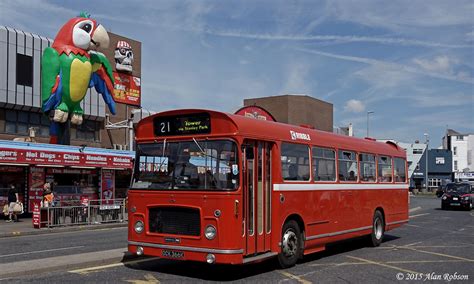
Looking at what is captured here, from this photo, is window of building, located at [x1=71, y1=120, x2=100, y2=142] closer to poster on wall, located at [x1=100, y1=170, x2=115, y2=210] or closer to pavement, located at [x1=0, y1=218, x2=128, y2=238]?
poster on wall, located at [x1=100, y1=170, x2=115, y2=210]

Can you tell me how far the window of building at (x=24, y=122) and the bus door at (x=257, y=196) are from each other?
2566cm

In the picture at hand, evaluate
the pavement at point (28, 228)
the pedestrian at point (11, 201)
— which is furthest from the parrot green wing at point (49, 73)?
the pavement at point (28, 228)

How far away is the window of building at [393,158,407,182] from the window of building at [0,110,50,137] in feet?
78.5

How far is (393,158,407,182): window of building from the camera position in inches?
652

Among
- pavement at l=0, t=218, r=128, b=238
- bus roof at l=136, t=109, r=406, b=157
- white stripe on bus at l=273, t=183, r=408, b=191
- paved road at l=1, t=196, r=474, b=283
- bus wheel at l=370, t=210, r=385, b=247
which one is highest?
bus roof at l=136, t=109, r=406, b=157

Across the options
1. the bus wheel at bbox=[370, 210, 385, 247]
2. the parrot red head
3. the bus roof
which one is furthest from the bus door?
the parrot red head

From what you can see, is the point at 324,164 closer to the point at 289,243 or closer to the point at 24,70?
the point at 289,243

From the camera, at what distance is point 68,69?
1102 inches

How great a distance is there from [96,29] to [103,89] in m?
4.26

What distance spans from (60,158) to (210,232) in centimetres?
1994

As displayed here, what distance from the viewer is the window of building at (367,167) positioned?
14172mm

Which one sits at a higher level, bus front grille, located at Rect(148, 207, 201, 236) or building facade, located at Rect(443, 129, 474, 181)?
building facade, located at Rect(443, 129, 474, 181)

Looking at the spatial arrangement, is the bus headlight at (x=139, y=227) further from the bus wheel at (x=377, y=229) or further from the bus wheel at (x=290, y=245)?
the bus wheel at (x=377, y=229)

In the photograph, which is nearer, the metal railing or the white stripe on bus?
the white stripe on bus
